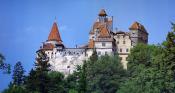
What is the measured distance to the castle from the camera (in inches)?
4065

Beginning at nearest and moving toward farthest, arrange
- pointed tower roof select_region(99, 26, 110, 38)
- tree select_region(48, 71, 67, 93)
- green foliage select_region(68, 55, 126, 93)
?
1. tree select_region(48, 71, 67, 93)
2. green foliage select_region(68, 55, 126, 93)
3. pointed tower roof select_region(99, 26, 110, 38)

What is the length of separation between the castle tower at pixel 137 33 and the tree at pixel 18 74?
20.6 metres

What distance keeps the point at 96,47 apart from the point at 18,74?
14.2 meters

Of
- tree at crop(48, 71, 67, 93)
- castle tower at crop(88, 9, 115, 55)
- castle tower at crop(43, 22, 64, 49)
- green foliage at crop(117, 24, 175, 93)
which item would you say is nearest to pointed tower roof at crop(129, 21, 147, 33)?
castle tower at crop(88, 9, 115, 55)

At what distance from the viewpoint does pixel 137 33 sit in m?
109

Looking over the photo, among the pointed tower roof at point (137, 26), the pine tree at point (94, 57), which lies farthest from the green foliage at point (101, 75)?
the pointed tower roof at point (137, 26)

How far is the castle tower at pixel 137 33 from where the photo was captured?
108175 mm

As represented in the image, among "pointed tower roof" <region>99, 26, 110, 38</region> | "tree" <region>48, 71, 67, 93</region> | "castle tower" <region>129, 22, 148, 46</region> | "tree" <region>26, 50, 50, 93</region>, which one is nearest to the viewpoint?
"tree" <region>26, 50, 50, 93</region>

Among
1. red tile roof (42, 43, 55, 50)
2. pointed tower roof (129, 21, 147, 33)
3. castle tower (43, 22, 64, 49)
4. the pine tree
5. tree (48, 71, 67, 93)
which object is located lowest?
tree (48, 71, 67, 93)

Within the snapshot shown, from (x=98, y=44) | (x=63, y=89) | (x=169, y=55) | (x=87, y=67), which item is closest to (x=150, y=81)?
(x=169, y=55)

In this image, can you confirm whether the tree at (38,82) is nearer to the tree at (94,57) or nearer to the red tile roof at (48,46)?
the tree at (94,57)

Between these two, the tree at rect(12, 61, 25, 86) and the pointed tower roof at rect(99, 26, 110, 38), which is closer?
the tree at rect(12, 61, 25, 86)

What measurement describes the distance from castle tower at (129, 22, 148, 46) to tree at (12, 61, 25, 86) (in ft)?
67.6

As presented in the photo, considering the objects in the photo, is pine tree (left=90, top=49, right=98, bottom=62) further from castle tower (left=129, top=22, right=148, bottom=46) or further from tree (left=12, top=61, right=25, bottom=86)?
tree (left=12, top=61, right=25, bottom=86)
